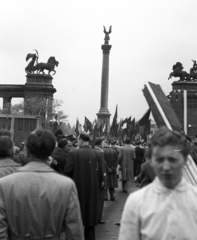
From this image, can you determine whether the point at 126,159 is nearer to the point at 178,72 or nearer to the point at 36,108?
the point at 36,108

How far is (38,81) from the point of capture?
223 ft

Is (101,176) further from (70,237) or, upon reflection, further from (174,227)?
(174,227)

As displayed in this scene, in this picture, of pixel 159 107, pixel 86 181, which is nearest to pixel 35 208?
pixel 159 107

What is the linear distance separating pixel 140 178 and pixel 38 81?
64.0 metres

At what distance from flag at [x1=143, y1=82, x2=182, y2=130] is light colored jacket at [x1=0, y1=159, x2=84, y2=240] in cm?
181

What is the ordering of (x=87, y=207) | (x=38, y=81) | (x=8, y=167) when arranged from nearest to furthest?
(x=8, y=167), (x=87, y=207), (x=38, y=81)

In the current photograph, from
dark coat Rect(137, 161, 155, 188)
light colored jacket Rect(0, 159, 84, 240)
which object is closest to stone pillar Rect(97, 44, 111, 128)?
dark coat Rect(137, 161, 155, 188)

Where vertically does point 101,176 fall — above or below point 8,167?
below

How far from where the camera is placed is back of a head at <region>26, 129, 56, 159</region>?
10.2 feet

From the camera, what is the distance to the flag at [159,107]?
446cm

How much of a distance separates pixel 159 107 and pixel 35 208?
2084mm

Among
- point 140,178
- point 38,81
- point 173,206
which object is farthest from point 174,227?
point 38,81

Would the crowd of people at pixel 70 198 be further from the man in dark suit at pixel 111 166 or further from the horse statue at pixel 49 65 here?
the horse statue at pixel 49 65

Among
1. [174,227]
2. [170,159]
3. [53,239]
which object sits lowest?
[53,239]
